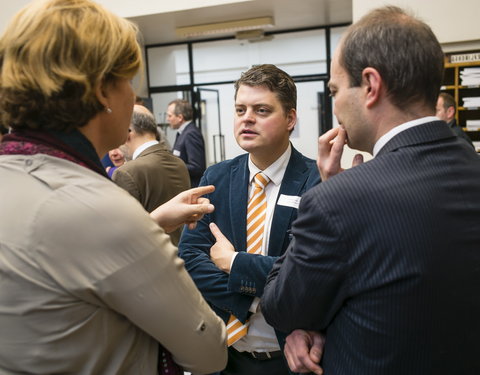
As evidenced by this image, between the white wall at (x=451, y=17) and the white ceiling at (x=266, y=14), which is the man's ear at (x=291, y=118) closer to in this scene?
the white wall at (x=451, y=17)

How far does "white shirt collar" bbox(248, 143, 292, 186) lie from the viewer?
173 cm

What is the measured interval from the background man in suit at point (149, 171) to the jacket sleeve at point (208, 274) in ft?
3.76

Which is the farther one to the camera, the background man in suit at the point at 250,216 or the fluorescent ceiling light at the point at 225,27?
the fluorescent ceiling light at the point at 225,27

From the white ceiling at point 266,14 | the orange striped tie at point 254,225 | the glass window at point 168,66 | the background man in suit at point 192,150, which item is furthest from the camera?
the glass window at point 168,66

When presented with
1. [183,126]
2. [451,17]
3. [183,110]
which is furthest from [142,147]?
[451,17]

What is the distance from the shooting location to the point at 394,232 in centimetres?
92

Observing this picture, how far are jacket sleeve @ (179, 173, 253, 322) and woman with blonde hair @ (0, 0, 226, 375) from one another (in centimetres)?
56

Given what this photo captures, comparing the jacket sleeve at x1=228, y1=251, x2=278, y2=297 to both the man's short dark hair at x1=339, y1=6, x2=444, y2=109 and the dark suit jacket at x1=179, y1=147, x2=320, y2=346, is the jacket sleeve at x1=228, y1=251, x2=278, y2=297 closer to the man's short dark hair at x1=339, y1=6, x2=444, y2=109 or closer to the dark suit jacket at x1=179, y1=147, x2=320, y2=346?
the dark suit jacket at x1=179, y1=147, x2=320, y2=346

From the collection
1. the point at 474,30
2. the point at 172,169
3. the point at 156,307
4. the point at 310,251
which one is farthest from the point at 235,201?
the point at 474,30

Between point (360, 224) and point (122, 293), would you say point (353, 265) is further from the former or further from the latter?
point (122, 293)

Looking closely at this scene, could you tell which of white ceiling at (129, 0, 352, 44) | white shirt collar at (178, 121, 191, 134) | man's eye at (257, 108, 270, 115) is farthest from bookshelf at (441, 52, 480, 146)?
man's eye at (257, 108, 270, 115)

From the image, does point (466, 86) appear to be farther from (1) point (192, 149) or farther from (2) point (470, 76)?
(1) point (192, 149)

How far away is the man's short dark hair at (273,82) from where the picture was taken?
5.98 ft

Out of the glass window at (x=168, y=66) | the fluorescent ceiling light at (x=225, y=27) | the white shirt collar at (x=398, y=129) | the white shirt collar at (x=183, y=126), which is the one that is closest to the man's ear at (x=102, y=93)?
the white shirt collar at (x=398, y=129)
